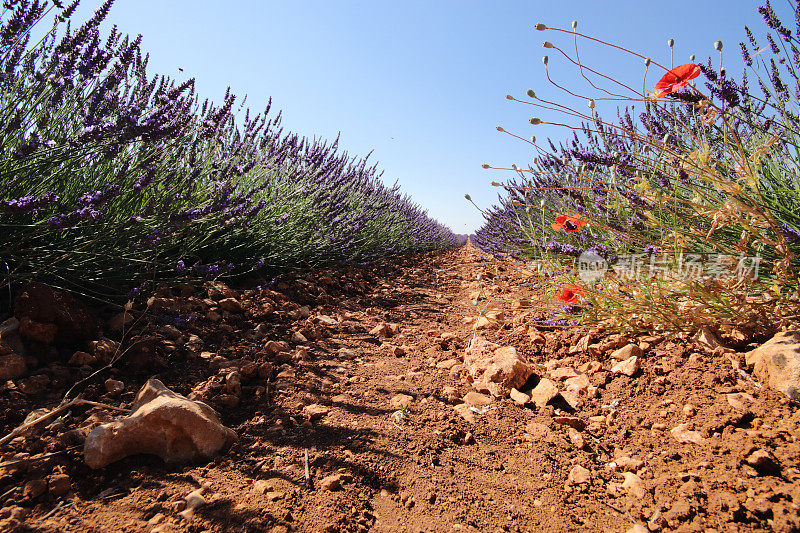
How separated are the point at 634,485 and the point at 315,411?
1112 millimetres

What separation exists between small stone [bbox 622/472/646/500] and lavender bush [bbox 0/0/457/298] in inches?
86.0

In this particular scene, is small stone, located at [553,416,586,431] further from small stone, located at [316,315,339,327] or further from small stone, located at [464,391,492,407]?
small stone, located at [316,315,339,327]

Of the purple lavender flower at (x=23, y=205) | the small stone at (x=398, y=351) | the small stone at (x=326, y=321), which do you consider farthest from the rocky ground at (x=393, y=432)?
the small stone at (x=326, y=321)

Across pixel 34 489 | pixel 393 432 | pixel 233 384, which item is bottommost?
pixel 34 489

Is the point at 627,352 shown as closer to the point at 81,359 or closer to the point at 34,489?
the point at 34,489

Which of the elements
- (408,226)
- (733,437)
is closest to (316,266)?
(733,437)

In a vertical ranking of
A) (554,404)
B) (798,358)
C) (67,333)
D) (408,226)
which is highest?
(408,226)

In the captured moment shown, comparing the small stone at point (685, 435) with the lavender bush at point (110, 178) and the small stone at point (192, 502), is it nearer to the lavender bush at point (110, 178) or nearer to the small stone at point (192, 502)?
the small stone at point (192, 502)

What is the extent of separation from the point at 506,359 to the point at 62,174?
2.47 metres

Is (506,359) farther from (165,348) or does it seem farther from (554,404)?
(165,348)

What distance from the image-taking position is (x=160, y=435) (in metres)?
1.27

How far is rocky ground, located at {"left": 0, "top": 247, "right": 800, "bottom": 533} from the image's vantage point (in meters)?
1.04

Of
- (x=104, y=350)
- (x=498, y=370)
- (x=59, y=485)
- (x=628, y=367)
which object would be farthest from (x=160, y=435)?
(x=628, y=367)

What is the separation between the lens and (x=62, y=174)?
209cm
